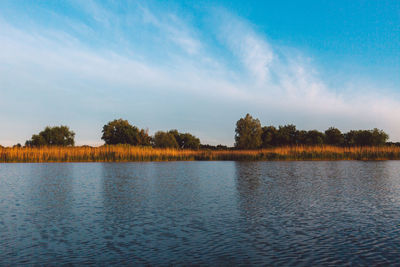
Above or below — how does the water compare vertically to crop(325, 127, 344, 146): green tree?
below

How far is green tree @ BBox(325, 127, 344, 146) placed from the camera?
312 ft

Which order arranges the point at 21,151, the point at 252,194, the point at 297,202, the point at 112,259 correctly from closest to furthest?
the point at 112,259, the point at 297,202, the point at 252,194, the point at 21,151

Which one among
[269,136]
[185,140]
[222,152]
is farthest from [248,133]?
[185,140]

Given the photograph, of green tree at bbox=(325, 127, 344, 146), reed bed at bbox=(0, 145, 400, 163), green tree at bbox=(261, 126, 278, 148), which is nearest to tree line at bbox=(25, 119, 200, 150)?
green tree at bbox=(261, 126, 278, 148)

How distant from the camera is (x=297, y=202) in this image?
11.5m

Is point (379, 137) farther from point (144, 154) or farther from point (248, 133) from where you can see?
point (144, 154)

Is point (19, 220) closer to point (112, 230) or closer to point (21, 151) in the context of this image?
point (112, 230)

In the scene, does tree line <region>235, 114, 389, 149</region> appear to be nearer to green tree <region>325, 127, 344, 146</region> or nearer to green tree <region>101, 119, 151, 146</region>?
green tree <region>325, 127, 344, 146</region>

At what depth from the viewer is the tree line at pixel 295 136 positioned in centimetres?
8112

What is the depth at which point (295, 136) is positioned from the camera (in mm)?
97500

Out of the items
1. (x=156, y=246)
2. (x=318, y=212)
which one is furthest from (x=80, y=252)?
(x=318, y=212)

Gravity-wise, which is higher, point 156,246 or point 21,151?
point 21,151

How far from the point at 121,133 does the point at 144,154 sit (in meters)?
39.6

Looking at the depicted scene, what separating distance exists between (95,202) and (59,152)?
3657cm
